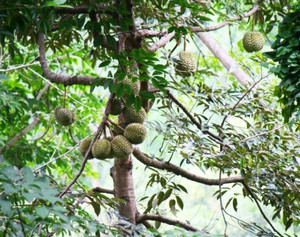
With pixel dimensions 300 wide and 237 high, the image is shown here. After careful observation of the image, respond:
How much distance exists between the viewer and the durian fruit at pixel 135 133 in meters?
1.51

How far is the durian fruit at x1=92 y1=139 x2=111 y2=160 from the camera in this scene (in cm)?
146

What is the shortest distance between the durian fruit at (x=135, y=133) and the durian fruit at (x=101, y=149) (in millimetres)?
70

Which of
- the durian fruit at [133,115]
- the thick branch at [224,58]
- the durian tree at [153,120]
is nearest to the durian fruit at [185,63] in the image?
the durian tree at [153,120]

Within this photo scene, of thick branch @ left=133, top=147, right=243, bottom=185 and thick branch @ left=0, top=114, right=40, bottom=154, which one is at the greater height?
thick branch @ left=0, top=114, right=40, bottom=154

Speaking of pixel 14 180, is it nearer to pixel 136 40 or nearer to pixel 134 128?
pixel 134 128

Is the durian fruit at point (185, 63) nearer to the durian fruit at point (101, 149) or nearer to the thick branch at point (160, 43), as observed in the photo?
the thick branch at point (160, 43)

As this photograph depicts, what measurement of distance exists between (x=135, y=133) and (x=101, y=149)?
0.36 feet

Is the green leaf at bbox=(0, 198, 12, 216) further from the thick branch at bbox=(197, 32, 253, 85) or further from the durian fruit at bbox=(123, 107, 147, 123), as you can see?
the thick branch at bbox=(197, 32, 253, 85)

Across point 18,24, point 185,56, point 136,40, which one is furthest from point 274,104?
point 18,24

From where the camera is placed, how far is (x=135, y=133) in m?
1.51

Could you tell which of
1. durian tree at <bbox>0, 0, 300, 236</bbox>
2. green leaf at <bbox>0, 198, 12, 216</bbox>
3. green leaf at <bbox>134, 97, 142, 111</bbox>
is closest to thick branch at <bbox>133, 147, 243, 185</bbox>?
durian tree at <bbox>0, 0, 300, 236</bbox>

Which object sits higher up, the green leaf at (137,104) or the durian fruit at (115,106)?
the durian fruit at (115,106)

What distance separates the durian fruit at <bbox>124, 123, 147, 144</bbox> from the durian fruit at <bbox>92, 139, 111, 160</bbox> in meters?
0.07

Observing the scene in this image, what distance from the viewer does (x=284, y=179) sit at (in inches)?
70.1
